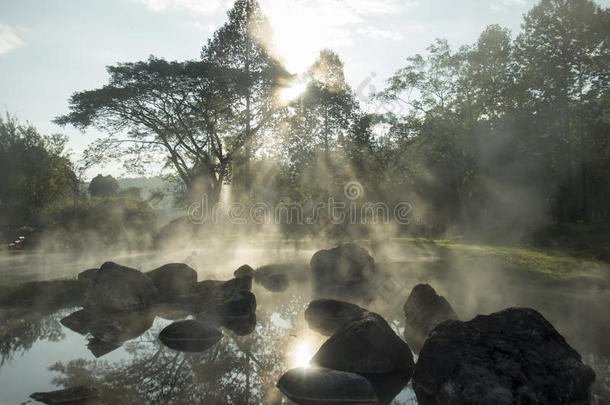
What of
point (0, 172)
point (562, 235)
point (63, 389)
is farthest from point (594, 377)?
point (0, 172)

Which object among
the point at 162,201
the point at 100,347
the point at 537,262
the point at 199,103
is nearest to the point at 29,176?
the point at 162,201

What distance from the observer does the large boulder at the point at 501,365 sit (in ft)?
18.0

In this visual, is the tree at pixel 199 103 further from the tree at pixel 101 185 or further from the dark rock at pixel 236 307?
the tree at pixel 101 185

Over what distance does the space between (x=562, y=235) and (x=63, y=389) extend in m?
30.8

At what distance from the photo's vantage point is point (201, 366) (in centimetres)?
A: 709

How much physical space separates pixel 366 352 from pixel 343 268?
9.50 meters

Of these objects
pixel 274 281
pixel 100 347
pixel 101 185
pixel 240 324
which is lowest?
pixel 274 281

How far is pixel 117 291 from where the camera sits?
11305mm

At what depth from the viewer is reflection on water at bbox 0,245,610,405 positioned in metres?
6.07

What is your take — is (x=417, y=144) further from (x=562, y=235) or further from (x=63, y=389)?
(x=63, y=389)

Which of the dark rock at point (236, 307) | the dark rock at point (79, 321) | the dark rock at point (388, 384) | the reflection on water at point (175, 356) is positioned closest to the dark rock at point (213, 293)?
the dark rock at point (236, 307)

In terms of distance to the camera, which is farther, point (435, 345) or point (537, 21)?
point (537, 21)

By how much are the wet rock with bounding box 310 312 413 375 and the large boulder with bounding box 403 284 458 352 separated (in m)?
1.56

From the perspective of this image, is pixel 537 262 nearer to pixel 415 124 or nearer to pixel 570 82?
pixel 415 124
